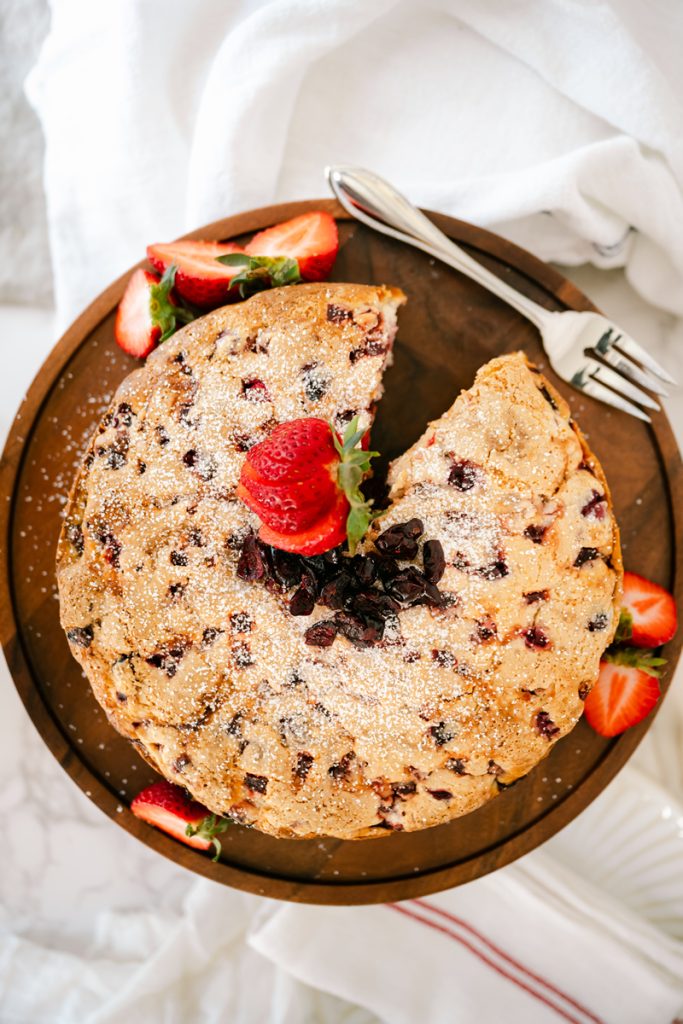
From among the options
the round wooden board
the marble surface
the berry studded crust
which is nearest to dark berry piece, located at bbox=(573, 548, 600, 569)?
the berry studded crust

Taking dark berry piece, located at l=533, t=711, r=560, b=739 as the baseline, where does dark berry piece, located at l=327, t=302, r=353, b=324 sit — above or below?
above

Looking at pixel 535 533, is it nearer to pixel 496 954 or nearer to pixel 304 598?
pixel 304 598

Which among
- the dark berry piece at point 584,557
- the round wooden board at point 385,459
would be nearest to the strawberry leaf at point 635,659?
the round wooden board at point 385,459

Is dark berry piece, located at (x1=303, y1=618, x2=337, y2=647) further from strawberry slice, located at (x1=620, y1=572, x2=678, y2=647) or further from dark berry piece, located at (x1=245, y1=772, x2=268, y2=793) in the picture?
strawberry slice, located at (x1=620, y1=572, x2=678, y2=647)

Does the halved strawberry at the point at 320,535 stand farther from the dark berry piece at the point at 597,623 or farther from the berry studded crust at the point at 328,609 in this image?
the dark berry piece at the point at 597,623

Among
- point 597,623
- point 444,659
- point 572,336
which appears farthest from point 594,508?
point 572,336

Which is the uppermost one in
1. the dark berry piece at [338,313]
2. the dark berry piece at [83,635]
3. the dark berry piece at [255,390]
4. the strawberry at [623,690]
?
the dark berry piece at [338,313]
